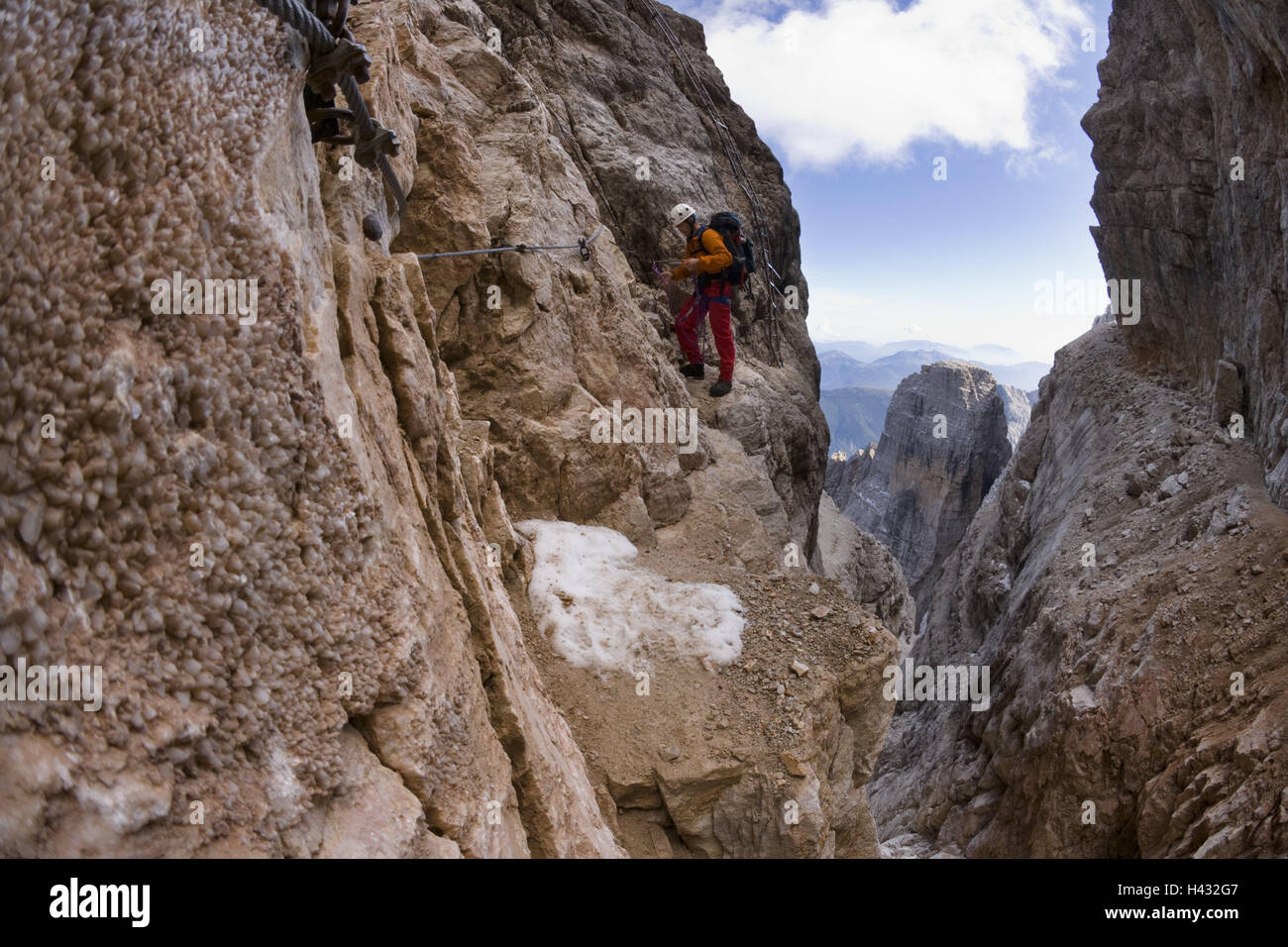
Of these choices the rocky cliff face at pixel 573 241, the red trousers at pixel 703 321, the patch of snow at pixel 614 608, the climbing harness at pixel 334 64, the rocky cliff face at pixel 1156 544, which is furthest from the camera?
the red trousers at pixel 703 321

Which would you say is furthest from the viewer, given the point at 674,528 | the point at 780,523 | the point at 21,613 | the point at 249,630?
the point at 780,523

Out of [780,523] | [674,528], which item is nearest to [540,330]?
[674,528]

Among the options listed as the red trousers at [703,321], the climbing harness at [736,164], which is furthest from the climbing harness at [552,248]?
the climbing harness at [736,164]

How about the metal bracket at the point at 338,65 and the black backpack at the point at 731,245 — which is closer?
the metal bracket at the point at 338,65

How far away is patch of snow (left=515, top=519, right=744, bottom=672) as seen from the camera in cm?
607

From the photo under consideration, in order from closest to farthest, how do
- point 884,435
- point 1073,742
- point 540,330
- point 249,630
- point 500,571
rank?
point 249,630 < point 500,571 < point 540,330 < point 1073,742 < point 884,435

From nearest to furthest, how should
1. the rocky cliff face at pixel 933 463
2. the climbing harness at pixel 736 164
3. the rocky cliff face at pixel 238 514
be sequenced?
1. the rocky cliff face at pixel 238 514
2. the climbing harness at pixel 736 164
3. the rocky cliff face at pixel 933 463

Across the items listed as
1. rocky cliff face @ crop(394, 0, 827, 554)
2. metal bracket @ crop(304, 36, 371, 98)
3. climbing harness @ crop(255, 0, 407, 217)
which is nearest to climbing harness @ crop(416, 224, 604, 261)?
rocky cliff face @ crop(394, 0, 827, 554)

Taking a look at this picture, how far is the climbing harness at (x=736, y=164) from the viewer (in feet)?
54.6

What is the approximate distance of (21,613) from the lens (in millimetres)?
1772

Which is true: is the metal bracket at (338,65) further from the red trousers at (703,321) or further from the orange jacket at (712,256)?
the red trousers at (703,321)
